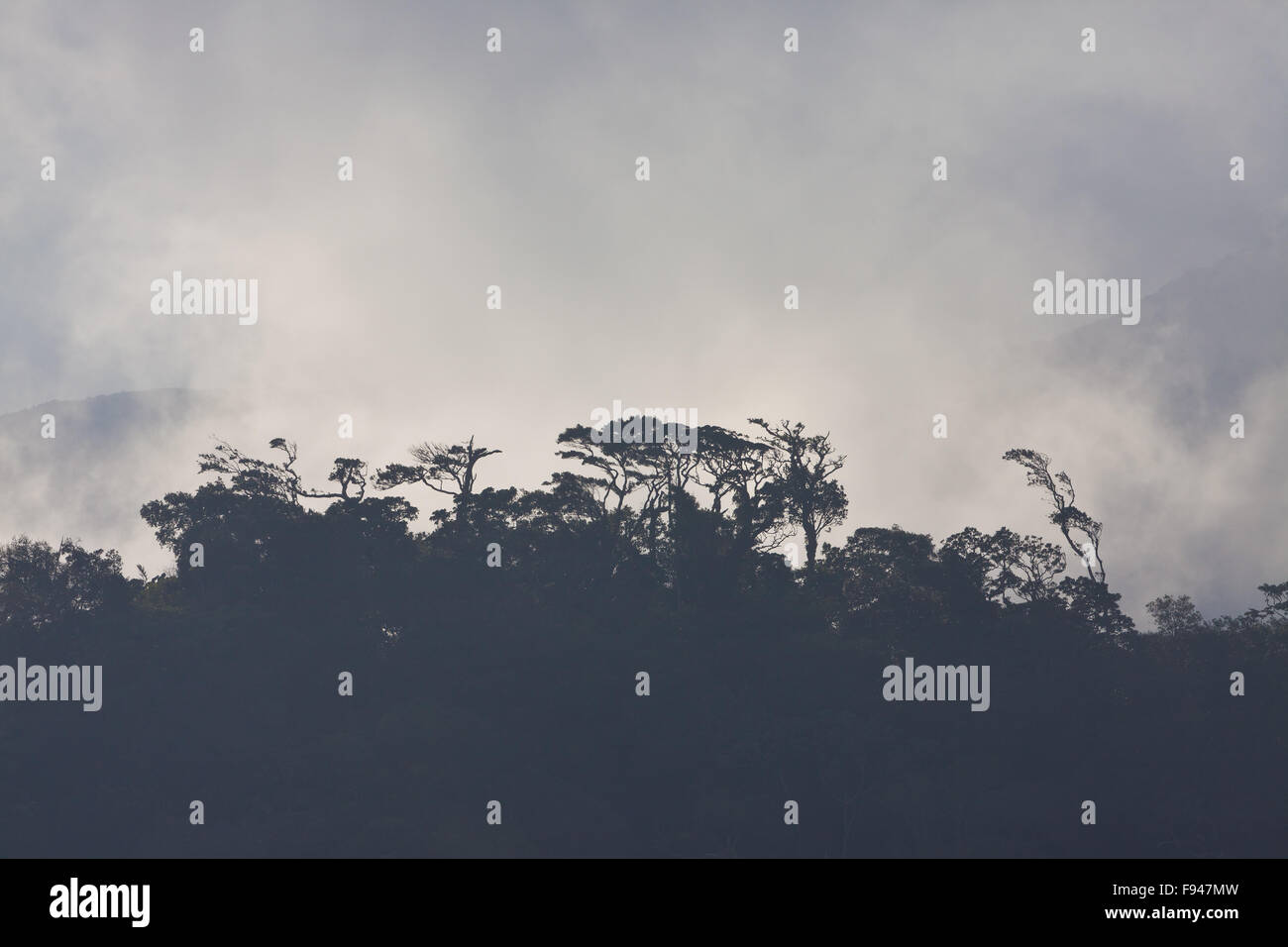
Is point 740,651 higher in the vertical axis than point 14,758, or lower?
higher

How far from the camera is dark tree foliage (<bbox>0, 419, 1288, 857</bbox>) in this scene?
2143 inches

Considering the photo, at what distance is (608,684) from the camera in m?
61.9

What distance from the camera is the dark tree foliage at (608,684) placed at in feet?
179

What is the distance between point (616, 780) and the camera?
2319 inches

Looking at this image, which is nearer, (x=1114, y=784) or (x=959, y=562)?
(x=1114, y=784)

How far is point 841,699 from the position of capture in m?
61.1

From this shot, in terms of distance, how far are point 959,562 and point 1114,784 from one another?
47.6 ft
